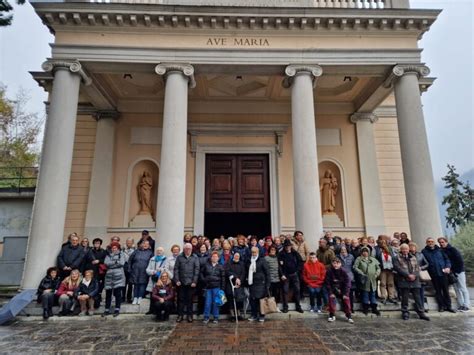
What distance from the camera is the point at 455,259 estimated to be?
6.90m

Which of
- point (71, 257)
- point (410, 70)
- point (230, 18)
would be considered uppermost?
point (230, 18)

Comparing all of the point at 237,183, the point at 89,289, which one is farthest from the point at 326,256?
the point at 237,183

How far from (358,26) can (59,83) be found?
28.6ft

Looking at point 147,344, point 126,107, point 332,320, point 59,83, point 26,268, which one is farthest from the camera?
point 126,107

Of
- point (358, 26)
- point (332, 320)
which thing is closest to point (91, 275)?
point (332, 320)

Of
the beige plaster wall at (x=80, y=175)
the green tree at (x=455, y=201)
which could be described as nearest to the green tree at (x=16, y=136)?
the beige plaster wall at (x=80, y=175)

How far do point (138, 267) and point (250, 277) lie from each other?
2462mm

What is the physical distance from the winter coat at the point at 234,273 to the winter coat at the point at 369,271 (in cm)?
242

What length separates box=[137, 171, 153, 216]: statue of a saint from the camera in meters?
11.7

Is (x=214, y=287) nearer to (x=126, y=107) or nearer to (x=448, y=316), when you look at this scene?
(x=448, y=316)

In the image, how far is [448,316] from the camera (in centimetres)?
657

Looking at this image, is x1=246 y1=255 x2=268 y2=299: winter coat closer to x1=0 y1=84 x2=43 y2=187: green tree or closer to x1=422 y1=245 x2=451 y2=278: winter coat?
x1=422 y1=245 x2=451 y2=278: winter coat

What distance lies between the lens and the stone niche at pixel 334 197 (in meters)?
11.8

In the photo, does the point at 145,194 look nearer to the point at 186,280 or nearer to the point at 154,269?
the point at 154,269
